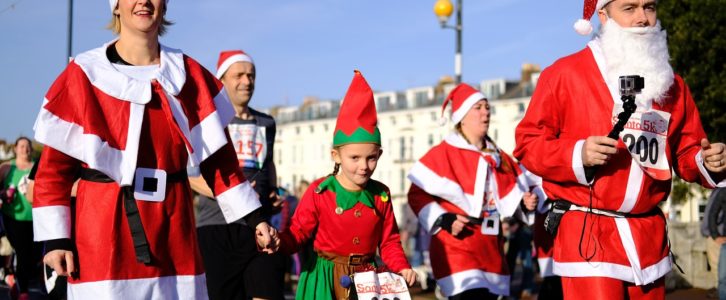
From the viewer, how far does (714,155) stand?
6.12 m

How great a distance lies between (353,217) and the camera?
7926 mm

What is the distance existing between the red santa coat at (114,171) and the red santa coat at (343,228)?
2163mm

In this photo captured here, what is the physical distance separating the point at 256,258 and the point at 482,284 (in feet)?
5.77

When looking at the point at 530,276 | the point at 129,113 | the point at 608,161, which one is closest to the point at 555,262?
the point at 608,161

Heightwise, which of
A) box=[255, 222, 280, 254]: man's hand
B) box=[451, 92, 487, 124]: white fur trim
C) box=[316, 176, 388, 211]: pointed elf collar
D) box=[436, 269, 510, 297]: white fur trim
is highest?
box=[451, 92, 487, 124]: white fur trim

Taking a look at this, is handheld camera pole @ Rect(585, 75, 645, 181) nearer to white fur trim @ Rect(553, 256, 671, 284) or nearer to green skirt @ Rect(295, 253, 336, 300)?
white fur trim @ Rect(553, 256, 671, 284)

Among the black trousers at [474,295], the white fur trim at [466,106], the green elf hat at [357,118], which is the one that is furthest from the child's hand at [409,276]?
the white fur trim at [466,106]

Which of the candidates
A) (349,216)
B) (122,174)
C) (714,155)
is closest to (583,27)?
(714,155)

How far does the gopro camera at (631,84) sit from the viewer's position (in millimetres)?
5785

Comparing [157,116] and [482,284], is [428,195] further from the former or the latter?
[157,116]

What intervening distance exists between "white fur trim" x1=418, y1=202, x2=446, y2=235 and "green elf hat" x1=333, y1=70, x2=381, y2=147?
169cm

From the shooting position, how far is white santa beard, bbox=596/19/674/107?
6.26 meters

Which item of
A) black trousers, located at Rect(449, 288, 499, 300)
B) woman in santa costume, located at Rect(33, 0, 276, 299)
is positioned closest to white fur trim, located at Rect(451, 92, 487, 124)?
black trousers, located at Rect(449, 288, 499, 300)

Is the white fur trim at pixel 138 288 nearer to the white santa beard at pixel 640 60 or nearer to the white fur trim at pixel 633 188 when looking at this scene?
the white fur trim at pixel 633 188
